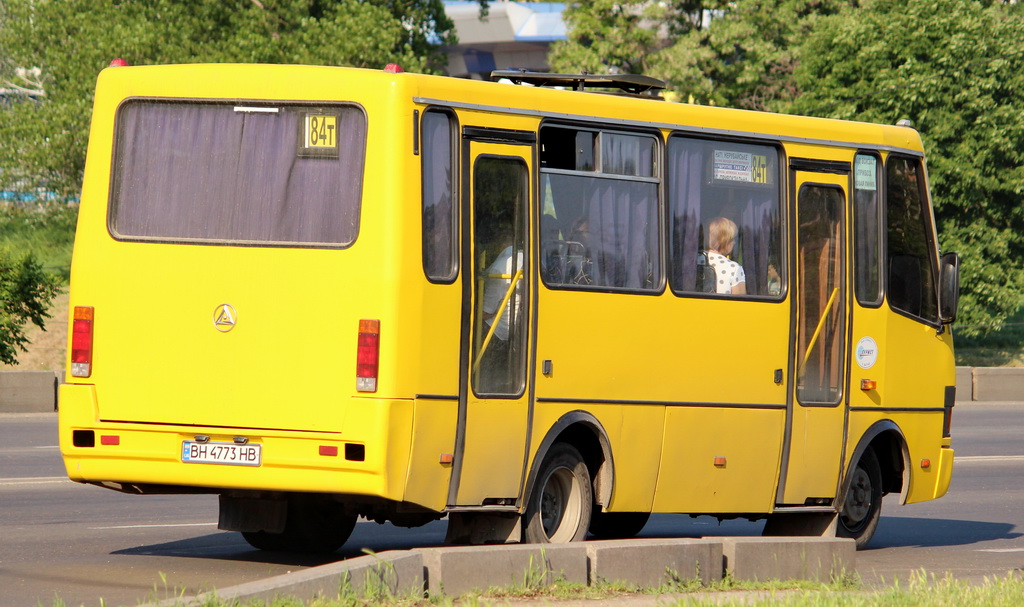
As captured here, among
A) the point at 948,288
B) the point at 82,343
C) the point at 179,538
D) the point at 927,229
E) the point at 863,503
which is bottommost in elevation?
the point at 179,538

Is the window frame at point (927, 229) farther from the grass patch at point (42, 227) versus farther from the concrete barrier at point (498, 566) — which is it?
the grass patch at point (42, 227)

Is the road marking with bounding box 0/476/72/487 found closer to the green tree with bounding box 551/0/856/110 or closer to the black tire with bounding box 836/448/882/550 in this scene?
the black tire with bounding box 836/448/882/550

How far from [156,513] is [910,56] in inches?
1118

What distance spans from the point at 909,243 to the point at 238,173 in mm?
5691

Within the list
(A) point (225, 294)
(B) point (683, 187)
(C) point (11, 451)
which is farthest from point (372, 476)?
(C) point (11, 451)

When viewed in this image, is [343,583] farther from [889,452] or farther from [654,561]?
[889,452]

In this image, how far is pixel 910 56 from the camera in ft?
123

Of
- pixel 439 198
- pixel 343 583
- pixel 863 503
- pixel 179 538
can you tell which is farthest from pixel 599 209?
pixel 179 538

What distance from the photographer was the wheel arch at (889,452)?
38.8 feet

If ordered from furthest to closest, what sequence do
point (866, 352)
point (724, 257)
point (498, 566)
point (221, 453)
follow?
point (866, 352) < point (724, 257) < point (221, 453) < point (498, 566)

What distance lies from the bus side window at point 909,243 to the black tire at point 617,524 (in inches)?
98.4

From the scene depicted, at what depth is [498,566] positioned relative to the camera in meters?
8.02

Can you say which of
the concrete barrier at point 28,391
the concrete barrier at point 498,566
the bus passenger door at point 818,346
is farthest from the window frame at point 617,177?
the concrete barrier at point 28,391

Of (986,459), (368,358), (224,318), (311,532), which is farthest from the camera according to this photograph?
(986,459)
